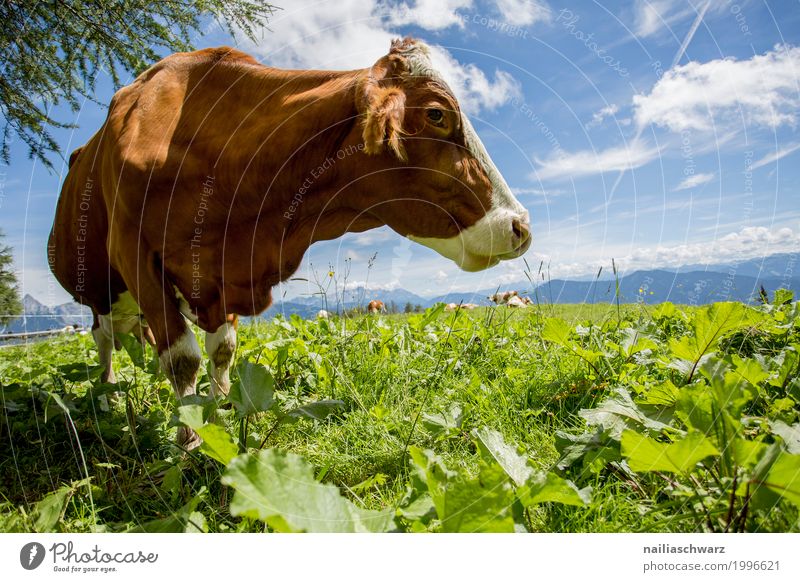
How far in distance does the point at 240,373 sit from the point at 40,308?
2020 millimetres

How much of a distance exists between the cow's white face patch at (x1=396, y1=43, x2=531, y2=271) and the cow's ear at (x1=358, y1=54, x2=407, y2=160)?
26cm

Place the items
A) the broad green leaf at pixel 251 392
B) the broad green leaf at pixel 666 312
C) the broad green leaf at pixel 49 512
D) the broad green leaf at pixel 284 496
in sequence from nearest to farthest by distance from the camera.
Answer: the broad green leaf at pixel 284 496 < the broad green leaf at pixel 49 512 < the broad green leaf at pixel 251 392 < the broad green leaf at pixel 666 312

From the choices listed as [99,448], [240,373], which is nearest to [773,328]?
[240,373]

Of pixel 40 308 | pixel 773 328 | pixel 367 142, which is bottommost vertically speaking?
pixel 773 328

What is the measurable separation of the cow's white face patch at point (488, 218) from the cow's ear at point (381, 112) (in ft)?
0.84

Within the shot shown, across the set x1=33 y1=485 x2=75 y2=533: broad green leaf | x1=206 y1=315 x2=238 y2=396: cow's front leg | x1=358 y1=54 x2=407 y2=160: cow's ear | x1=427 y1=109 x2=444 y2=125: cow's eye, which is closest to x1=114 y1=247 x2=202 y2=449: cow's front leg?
x1=206 y1=315 x2=238 y2=396: cow's front leg

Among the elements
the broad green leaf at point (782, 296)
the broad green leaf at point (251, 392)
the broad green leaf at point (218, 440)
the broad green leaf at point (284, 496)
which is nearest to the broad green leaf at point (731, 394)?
the broad green leaf at point (284, 496)

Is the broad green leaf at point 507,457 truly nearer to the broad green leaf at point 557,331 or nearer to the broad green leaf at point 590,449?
the broad green leaf at point 590,449

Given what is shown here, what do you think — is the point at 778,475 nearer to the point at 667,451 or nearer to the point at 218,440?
the point at 667,451

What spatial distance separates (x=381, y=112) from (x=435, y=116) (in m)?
0.39

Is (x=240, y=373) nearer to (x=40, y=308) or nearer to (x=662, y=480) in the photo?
(x=662, y=480)

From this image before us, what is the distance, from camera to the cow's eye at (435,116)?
105 inches

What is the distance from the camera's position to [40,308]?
9.80 ft
